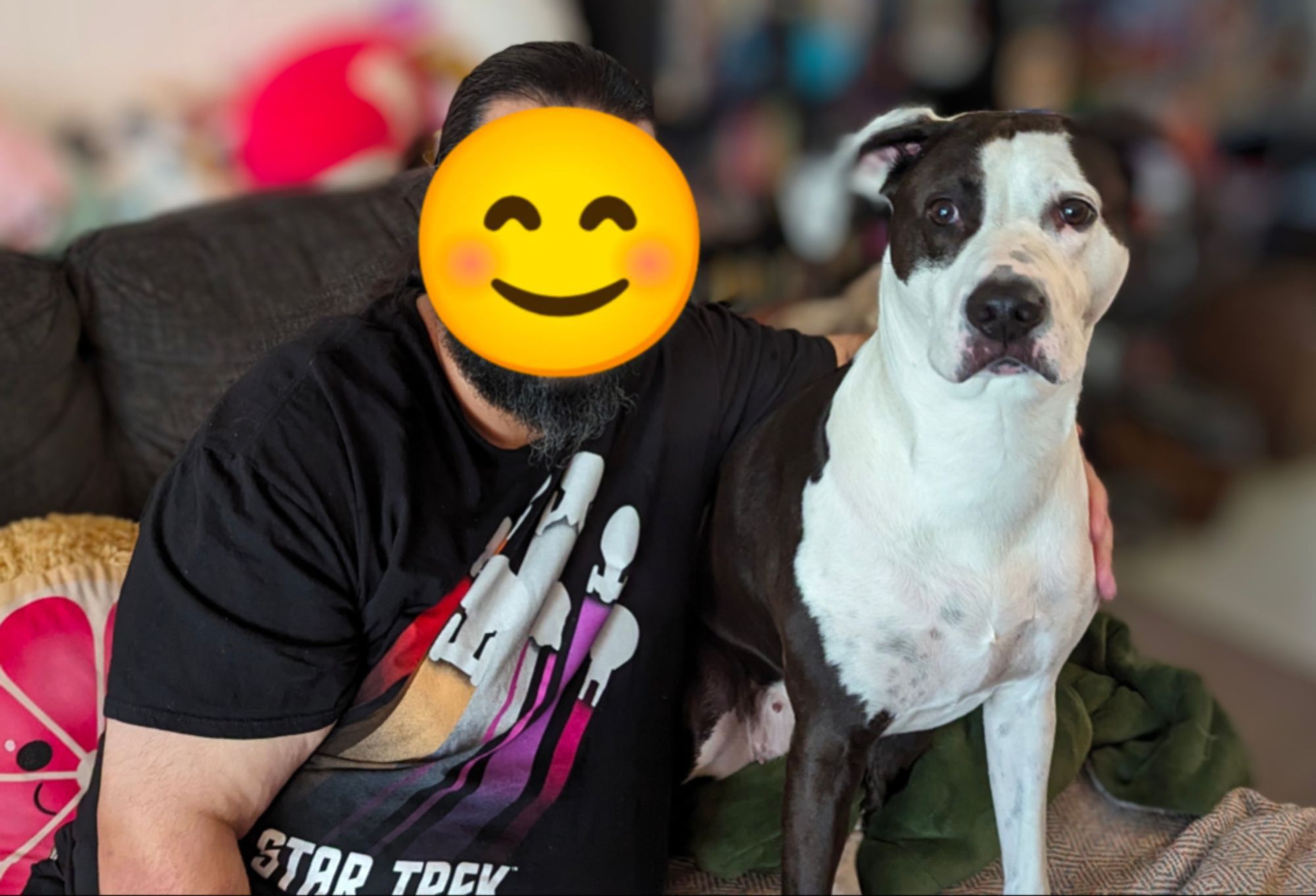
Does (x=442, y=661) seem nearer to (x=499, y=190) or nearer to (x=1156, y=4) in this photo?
(x=499, y=190)

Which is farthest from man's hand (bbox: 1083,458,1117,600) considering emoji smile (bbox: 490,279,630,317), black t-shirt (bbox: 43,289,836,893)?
emoji smile (bbox: 490,279,630,317)

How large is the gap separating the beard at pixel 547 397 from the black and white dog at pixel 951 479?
0.71 ft

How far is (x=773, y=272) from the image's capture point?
301cm

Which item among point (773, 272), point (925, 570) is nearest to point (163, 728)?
point (925, 570)

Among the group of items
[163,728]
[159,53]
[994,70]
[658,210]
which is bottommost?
[994,70]

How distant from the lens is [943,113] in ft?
10.7

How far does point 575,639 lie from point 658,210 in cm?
49

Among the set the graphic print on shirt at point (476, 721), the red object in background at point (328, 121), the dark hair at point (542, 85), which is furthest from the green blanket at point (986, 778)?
the red object in background at point (328, 121)

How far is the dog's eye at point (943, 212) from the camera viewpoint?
1.08 m

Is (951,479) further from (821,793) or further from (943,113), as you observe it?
(943,113)

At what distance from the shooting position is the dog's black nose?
972 mm

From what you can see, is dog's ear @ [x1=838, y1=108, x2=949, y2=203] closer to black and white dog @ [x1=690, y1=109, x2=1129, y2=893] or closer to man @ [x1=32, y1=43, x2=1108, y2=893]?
black and white dog @ [x1=690, y1=109, x2=1129, y2=893]

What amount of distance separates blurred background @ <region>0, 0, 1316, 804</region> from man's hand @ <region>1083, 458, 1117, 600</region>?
0.29m

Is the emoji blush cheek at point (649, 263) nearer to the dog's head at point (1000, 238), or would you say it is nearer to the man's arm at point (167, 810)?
the dog's head at point (1000, 238)
